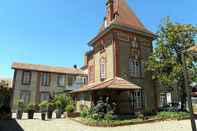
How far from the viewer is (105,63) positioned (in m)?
21.9

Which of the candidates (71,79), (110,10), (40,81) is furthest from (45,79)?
(110,10)

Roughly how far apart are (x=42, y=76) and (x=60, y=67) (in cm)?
461

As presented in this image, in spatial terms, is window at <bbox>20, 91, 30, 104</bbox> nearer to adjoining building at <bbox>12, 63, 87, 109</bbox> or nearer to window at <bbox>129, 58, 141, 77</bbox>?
adjoining building at <bbox>12, 63, 87, 109</bbox>

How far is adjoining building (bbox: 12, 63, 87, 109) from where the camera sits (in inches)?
1264

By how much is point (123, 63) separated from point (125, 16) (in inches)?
253

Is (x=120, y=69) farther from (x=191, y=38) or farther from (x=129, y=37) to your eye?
(x=191, y=38)

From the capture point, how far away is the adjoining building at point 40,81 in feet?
105

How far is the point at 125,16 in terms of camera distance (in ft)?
76.0

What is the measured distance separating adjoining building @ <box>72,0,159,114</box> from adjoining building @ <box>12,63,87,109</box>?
431 inches

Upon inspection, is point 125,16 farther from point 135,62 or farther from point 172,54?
point 172,54

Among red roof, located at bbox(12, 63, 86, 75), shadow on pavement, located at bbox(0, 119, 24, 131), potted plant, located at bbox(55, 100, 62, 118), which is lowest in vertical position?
shadow on pavement, located at bbox(0, 119, 24, 131)

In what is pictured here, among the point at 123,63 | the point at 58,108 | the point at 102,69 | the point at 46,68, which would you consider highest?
the point at 46,68

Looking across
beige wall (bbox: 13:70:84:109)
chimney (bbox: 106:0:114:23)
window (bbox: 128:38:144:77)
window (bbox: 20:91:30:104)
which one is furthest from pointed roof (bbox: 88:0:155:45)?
window (bbox: 20:91:30:104)

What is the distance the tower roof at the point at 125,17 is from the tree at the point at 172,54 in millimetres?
3548
